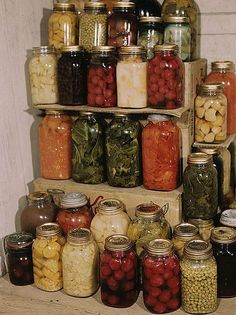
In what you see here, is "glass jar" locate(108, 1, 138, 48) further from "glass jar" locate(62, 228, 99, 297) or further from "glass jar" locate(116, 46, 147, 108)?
"glass jar" locate(62, 228, 99, 297)

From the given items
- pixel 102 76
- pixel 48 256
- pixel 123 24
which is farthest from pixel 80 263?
pixel 123 24

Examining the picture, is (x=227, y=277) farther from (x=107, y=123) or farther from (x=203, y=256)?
(x=107, y=123)

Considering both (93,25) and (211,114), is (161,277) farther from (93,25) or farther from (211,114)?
(93,25)

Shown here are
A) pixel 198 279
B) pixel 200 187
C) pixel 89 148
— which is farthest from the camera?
pixel 89 148

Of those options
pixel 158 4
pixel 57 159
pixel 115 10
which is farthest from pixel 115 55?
pixel 57 159

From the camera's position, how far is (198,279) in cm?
142

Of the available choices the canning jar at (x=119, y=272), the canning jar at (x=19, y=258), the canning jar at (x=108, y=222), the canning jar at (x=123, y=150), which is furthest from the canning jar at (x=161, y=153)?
the canning jar at (x=19, y=258)

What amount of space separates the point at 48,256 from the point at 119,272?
0.25 m

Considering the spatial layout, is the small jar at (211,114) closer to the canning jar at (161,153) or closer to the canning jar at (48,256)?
the canning jar at (161,153)

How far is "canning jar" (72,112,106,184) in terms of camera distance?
68.6 inches

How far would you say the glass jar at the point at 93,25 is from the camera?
1.72 meters

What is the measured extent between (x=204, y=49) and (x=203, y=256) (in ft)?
2.92

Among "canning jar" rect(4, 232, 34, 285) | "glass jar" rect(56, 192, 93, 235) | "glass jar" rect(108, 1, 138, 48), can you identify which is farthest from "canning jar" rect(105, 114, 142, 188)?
"canning jar" rect(4, 232, 34, 285)

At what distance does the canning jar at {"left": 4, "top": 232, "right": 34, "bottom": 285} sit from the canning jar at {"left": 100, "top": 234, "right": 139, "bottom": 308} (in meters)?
0.28
